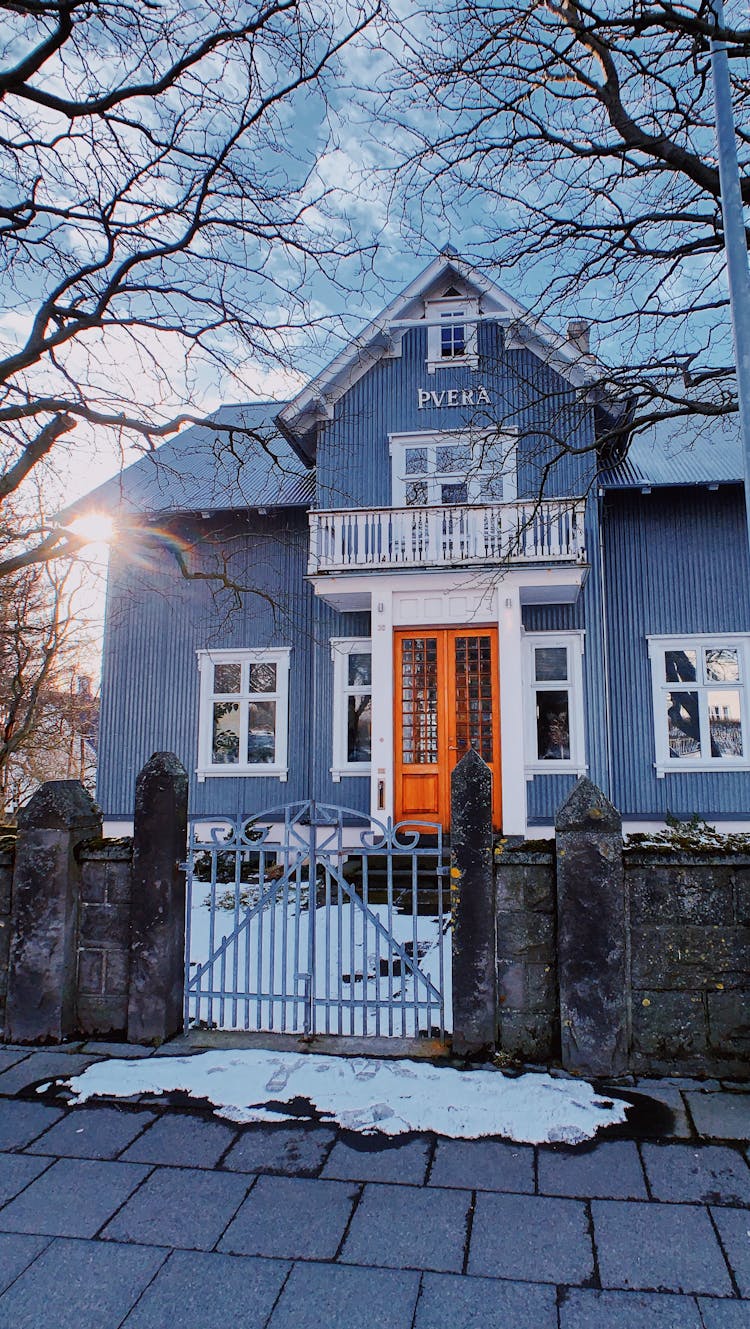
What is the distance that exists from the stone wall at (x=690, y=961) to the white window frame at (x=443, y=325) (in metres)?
9.93

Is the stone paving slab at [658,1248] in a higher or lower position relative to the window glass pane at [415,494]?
lower

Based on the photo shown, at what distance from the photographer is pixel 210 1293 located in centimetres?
241

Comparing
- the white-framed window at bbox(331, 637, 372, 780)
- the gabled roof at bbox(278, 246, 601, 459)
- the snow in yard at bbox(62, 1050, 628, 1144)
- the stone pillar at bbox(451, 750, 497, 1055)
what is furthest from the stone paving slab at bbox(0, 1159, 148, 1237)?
the gabled roof at bbox(278, 246, 601, 459)

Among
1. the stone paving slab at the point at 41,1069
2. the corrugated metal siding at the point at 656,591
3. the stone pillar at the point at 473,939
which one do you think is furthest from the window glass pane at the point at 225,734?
the stone pillar at the point at 473,939

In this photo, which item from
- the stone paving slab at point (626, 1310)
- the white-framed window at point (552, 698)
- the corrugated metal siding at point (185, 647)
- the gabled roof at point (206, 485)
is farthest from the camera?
the corrugated metal siding at point (185, 647)

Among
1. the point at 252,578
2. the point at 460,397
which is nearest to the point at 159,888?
the point at 252,578

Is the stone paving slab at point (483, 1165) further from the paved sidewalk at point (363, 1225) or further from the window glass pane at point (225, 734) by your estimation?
the window glass pane at point (225, 734)

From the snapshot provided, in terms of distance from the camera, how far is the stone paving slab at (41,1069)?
3982 mm

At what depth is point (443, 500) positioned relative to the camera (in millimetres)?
12055

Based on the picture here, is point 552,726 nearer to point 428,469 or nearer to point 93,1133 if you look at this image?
point 428,469

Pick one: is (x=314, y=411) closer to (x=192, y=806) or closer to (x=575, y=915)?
(x=192, y=806)

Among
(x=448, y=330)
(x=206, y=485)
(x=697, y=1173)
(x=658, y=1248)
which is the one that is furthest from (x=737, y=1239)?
(x=206, y=485)

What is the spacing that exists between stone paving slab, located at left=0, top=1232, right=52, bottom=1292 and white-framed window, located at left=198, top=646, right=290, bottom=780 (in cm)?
982

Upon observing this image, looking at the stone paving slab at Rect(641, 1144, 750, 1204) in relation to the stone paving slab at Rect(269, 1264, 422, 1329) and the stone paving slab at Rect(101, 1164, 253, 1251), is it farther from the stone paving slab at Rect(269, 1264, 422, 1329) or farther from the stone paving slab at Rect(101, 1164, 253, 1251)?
the stone paving slab at Rect(101, 1164, 253, 1251)
